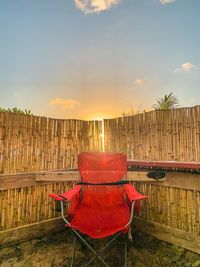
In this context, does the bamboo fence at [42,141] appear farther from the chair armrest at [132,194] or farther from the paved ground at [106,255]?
the chair armrest at [132,194]

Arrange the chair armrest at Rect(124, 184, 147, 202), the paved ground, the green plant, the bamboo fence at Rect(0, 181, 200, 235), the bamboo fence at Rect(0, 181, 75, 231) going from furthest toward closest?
the green plant, the bamboo fence at Rect(0, 181, 75, 231), the bamboo fence at Rect(0, 181, 200, 235), the paved ground, the chair armrest at Rect(124, 184, 147, 202)

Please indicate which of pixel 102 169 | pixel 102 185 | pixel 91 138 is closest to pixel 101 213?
pixel 102 185

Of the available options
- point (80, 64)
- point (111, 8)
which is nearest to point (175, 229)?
point (80, 64)

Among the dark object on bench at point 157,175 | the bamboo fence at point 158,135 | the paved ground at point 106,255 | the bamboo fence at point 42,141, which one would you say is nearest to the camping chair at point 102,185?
the paved ground at point 106,255

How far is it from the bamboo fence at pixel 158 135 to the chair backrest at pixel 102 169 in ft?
1.73

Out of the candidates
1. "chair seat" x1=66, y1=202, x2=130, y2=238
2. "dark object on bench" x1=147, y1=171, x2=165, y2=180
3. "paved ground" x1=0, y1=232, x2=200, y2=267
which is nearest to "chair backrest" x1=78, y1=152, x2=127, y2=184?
"chair seat" x1=66, y1=202, x2=130, y2=238

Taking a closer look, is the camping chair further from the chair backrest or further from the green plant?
the green plant

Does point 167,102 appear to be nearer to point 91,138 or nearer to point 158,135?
point 158,135

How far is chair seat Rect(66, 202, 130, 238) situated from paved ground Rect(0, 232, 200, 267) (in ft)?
1.78

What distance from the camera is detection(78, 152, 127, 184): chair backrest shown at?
227 centimetres

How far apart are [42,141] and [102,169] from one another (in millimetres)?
979

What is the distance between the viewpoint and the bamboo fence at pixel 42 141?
2.40m

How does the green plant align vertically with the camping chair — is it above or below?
above

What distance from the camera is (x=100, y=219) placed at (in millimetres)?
1873
